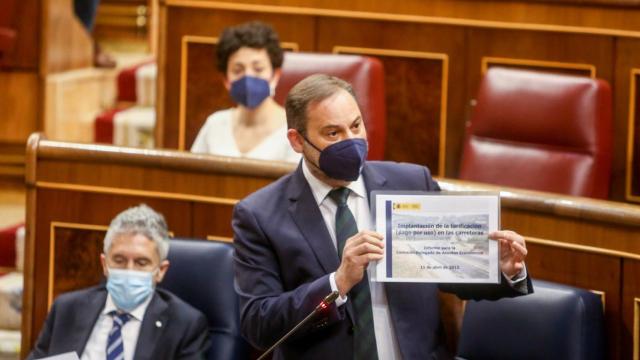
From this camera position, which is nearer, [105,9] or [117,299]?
[117,299]

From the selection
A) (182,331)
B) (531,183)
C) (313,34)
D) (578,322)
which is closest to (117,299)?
(182,331)

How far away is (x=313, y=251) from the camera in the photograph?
5.72ft

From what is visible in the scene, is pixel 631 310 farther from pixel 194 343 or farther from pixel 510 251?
pixel 194 343

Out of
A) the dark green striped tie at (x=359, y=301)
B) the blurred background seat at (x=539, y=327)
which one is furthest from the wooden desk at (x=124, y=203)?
the dark green striped tie at (x=359, y=301)

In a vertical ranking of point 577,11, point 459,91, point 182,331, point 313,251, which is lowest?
point 182,331

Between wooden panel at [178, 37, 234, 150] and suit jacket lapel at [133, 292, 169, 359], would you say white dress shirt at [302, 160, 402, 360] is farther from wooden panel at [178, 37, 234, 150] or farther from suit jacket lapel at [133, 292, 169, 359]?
wooden panel at [178, 37, 234, 150]

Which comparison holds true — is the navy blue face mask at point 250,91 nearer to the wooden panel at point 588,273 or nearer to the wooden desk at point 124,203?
the wooden desk at point 124,203

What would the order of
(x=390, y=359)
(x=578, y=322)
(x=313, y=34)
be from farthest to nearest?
(x=313, y=34) < (x=578, y=322) < (x=390, y=359)

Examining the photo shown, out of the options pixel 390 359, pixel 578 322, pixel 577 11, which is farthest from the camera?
pixel 577 11

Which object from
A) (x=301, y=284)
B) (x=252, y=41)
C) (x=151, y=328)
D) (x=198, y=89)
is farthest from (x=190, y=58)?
(x=301, y=284)

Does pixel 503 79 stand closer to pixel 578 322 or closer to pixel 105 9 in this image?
pixel 578 322

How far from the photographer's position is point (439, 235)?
1.66m

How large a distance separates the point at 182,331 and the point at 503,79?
3.34 feet

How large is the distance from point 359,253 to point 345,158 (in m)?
0.15
